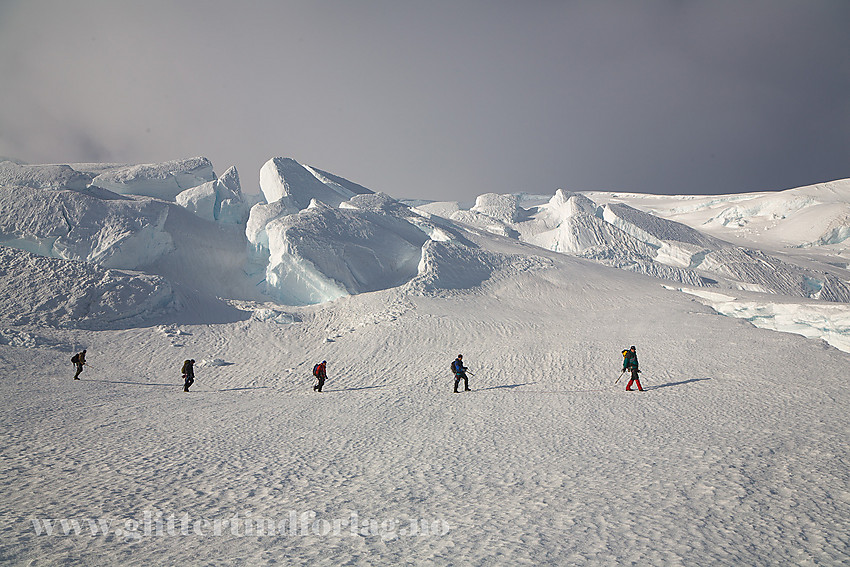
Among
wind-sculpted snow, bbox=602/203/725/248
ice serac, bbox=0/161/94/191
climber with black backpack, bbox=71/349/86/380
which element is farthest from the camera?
wind-sculpted snow, bbox=602/203/725/248

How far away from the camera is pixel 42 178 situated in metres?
25.6

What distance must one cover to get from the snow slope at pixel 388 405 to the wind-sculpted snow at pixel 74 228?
0.37 feet

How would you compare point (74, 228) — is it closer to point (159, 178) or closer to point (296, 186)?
point (159, 178)

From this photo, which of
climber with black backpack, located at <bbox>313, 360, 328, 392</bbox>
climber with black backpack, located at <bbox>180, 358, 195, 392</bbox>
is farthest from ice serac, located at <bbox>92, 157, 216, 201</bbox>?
climber with black backpack, located at <bbox>313, 360, 328, 392</bbox>

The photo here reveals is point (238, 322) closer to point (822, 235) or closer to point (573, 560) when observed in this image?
point (573, 560)

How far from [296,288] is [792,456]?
19791 mm

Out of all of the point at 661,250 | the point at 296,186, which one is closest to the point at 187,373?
the point at 296,186

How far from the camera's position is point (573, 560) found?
3674 millimetres

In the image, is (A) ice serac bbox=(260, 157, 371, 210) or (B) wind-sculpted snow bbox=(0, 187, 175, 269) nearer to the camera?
(B) wind-sculpted snow bbox=(0, 187, 175, 269)

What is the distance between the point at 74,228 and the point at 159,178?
14188mm

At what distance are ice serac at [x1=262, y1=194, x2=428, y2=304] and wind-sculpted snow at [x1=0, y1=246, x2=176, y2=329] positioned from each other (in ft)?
17.8

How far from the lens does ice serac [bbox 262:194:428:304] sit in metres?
Result: 21.0

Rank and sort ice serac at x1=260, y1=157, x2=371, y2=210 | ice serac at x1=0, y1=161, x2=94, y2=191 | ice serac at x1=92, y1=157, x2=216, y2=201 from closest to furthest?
ice serac at x1=0, y1=161, x2=94, y2=191 < ice serac at x1=92, y1=157, x2=216, y2=201 < ice serac at x1=260, y1=157, x2=371, y2=210

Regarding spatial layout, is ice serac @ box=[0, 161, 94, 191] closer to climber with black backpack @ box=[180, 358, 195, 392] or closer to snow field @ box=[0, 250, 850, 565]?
snow field @ box=[0, 250, 850, 565]
